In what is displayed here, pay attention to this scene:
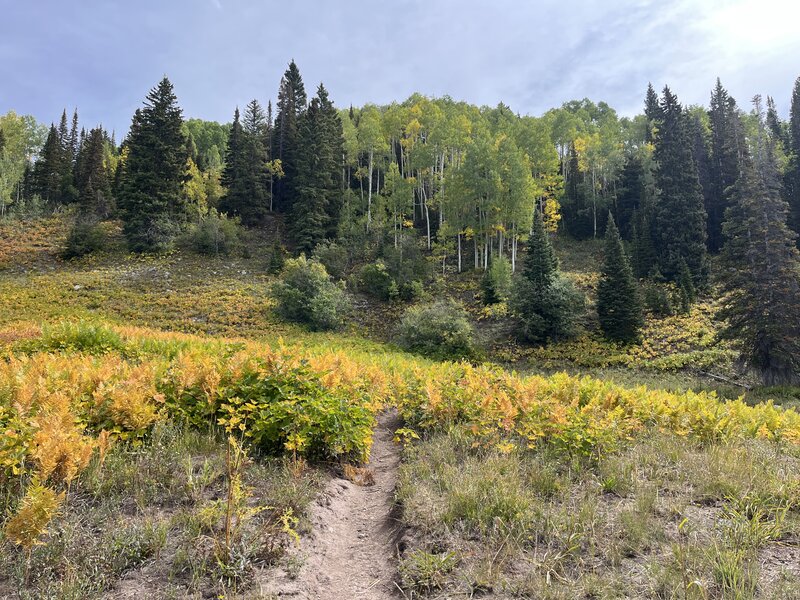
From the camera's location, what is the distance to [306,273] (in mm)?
26328

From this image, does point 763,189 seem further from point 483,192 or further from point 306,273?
point 306,273

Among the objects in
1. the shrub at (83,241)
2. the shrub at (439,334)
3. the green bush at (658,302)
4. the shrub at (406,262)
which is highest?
the shrub at (83,241)

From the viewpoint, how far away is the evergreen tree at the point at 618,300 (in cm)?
2362

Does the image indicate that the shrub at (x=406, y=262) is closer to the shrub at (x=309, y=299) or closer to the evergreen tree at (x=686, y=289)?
the shrub at (x=309, y=299)

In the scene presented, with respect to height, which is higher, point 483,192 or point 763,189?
point 483,192

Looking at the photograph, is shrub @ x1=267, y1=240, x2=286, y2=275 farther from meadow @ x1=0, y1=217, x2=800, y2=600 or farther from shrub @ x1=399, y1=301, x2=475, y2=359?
meadow @ x1=0, y1=217, x2=800, y2=600

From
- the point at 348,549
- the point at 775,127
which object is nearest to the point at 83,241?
the point at 348,549

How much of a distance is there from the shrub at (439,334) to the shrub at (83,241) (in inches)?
1100

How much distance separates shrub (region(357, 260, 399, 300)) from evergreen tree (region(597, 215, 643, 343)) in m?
14.2

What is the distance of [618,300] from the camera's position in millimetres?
24281

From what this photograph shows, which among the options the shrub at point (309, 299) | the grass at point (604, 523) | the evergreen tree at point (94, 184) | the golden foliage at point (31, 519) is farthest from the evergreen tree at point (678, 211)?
the evergreen tree at point (94, 184)

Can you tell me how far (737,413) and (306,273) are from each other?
2304 cm

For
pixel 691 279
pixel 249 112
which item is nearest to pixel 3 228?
pixel 249 112

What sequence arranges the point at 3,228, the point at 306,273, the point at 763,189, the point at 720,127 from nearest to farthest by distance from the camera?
the point at 763,189, the point at 306,273, the point at 3,228, the point at 720,127
